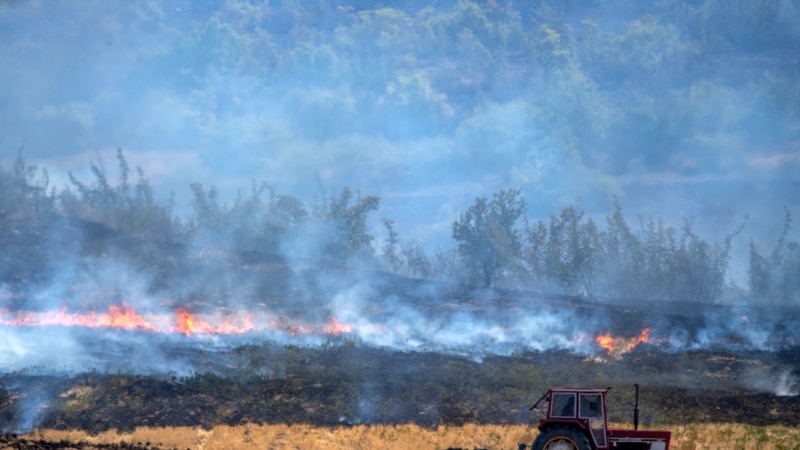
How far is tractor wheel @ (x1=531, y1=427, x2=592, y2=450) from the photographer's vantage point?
20188mm

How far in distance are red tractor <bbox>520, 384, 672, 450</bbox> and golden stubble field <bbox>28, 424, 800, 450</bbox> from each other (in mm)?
6175

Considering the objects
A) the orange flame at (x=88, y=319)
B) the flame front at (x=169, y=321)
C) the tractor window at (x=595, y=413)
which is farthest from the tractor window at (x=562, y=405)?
the orange flame at (x=88, y=319)

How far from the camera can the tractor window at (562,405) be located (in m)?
20.8

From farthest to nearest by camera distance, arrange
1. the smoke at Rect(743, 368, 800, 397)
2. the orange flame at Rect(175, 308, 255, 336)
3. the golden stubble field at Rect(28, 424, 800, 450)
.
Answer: the orange flame at Rect(175, 308, 255, 336) < the smoke at Rect(743, 368, 800, 397) < the golden stubble field at Rect(28, 424, 800, 450)

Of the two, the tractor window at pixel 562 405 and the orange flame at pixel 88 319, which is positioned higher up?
the orange flame at pixel 88 319

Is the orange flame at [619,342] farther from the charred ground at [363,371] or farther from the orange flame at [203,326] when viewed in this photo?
the orange flame at [203,326]

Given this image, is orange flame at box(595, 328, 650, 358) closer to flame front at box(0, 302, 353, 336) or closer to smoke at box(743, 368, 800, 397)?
smoke at box(743, 368, 800, 397)

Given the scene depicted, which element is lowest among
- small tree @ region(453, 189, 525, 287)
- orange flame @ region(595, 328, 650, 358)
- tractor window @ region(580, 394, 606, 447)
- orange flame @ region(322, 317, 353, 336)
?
tractor window @ region(580, 394, 606, 447)

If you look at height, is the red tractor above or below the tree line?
below

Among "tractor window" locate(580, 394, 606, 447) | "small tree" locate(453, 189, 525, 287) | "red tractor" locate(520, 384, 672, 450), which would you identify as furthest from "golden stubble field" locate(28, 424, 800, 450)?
"small tree" locate(453, 189, 525, 287)

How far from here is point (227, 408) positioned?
109ft

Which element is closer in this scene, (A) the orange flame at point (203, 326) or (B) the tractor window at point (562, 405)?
(B) the tractor window at point (562, 405)

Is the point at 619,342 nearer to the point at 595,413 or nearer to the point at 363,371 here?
the point at 363,371

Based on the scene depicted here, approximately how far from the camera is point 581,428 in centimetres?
2056
